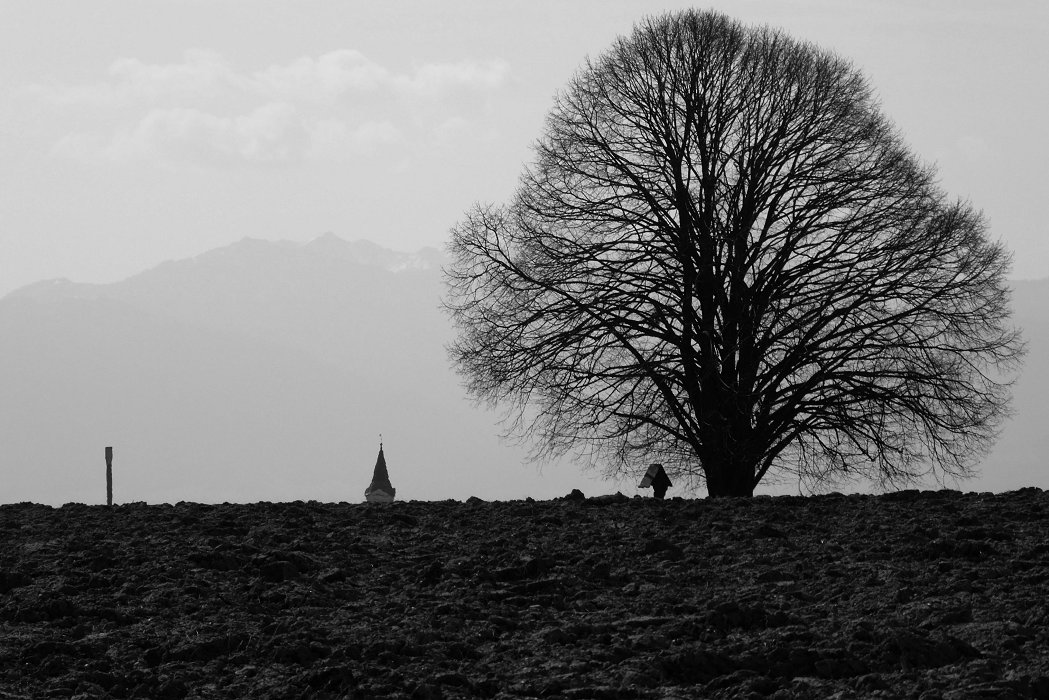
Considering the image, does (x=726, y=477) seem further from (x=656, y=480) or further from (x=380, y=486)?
(x=380, y=486)

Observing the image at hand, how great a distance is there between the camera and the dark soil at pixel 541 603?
9.26 metres

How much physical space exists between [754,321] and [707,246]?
64.1 inches

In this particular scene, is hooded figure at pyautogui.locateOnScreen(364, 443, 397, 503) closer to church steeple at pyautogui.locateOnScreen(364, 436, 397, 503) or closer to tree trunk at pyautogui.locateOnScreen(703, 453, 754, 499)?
church steeple at pyautogui.locateOnScreen(364, 436, 397, 503)

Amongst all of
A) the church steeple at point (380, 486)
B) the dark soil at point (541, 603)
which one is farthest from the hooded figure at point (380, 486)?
the dark soil at point (541, 603)

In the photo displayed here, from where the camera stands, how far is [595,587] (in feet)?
40.0

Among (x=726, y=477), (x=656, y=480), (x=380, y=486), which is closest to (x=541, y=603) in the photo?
(x=656, y=480)

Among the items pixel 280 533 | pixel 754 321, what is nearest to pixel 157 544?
pixel 280 533

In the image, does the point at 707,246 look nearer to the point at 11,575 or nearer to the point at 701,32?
the point at 701,32

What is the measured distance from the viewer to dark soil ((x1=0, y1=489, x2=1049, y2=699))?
9.26 m

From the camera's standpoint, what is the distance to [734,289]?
25672 millimetres

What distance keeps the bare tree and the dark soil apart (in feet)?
28.4

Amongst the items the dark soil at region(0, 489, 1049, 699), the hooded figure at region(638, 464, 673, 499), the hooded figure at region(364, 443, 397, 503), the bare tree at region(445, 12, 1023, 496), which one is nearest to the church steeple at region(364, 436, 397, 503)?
the hooded figure at region(364, 443, 397, 503)

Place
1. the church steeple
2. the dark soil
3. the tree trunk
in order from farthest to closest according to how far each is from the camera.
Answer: the church steeple, the tree trunk, the dark soil

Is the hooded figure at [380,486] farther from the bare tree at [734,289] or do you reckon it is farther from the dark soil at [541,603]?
the dark soil at [541,603]
